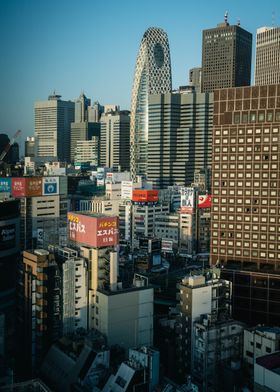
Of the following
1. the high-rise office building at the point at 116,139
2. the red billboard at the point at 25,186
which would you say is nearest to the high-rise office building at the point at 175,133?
the high-rise office building at the point at 116,139

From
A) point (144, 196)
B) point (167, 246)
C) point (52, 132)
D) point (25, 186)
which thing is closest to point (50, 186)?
point (25, 186)

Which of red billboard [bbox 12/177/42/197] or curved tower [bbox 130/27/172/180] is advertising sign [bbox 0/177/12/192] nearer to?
red billboard [bbox 12/177/42/197]

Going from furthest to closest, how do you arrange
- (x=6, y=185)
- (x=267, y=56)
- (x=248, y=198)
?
(x=267, y=56) → (x=6, y=185) → (x=248, y=198)

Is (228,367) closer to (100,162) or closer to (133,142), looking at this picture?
(133,142)

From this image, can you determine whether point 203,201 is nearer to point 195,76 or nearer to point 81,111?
point 195,76

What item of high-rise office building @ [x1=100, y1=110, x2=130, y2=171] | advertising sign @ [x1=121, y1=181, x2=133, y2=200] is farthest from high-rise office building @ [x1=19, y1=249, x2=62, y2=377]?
high-rise office building @ [x1=100, y1=110, x2=130, y2=171]

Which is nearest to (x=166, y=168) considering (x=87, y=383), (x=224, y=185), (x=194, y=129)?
(x=194, y=129)
